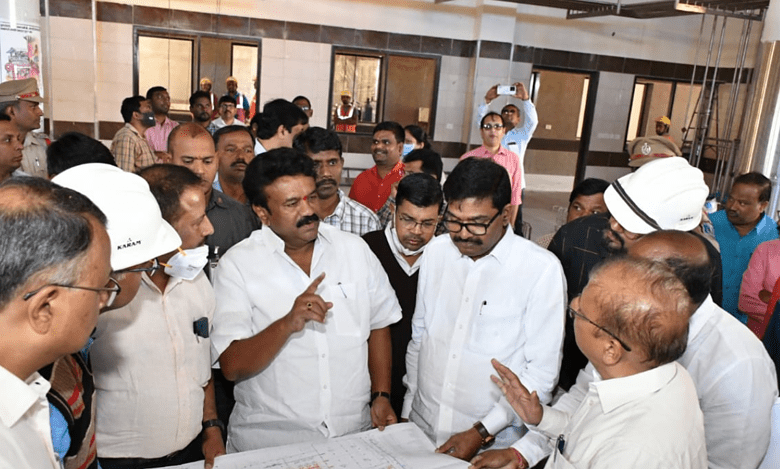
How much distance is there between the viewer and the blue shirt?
3.74 m

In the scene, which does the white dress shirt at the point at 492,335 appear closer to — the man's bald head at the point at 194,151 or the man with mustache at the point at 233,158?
the man's bald head at the point at 194,151

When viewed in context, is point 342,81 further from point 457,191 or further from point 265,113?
point 457,191

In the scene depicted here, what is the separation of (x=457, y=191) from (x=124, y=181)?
1.08m

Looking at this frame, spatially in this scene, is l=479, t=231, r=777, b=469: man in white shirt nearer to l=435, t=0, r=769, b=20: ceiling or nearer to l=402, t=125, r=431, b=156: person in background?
l=402, t=125, r=431, b=156: person in background

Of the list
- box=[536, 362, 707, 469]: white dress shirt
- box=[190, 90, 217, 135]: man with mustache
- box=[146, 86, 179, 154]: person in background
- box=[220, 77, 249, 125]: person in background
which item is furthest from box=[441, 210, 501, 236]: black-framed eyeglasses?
box=[220, 77, 249, 125]: person in background

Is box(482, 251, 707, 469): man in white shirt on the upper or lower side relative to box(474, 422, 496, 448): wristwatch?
upper

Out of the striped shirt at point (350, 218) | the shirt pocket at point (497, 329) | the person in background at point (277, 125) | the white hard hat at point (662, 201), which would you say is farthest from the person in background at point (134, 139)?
the white hard hat at point (662, 201)

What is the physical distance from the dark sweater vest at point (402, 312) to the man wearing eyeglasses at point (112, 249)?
42.6 inches

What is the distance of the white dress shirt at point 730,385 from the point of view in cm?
156

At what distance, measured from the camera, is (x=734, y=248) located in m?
3.82

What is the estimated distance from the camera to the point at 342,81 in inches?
445

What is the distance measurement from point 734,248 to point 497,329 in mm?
2625

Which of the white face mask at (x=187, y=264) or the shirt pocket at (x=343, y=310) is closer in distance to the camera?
the white face mask at (x=187, y=264)

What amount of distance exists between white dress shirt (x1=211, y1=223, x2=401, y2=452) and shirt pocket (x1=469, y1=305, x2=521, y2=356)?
1.35 ft
